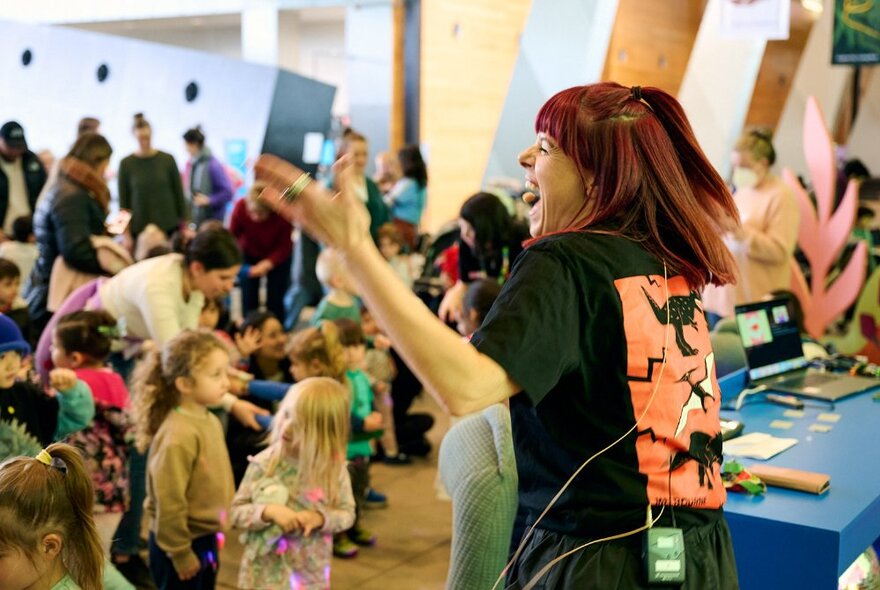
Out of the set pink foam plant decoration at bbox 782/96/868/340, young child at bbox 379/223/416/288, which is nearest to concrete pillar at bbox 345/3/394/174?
young child at bbox 379/223/416/288

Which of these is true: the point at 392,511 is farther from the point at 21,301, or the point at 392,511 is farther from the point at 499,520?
the point at 499,520

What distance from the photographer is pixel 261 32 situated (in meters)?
12.9

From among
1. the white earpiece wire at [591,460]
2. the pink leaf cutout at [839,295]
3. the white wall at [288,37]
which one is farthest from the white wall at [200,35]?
the white earpiece wire at [591,460]

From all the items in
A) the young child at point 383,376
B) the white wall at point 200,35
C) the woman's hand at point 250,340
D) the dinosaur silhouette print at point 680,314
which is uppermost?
the dinosaur silhouette print at point 680,314

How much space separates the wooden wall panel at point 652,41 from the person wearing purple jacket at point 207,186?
200 inches

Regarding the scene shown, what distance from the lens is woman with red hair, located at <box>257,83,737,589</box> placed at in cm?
155

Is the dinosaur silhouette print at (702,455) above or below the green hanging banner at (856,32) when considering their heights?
below

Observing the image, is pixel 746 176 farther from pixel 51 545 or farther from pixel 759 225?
pixel 51 545

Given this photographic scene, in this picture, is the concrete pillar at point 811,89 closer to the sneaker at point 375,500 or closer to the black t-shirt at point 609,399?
the sneaker at point 375,500

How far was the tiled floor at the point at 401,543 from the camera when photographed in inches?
163

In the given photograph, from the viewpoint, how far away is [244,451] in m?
4.16

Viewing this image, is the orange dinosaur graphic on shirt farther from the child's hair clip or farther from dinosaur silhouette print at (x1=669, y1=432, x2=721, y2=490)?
the child's hair clip

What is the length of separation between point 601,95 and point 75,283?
3625mm

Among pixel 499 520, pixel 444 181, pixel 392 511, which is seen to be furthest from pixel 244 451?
pixel 444 181
